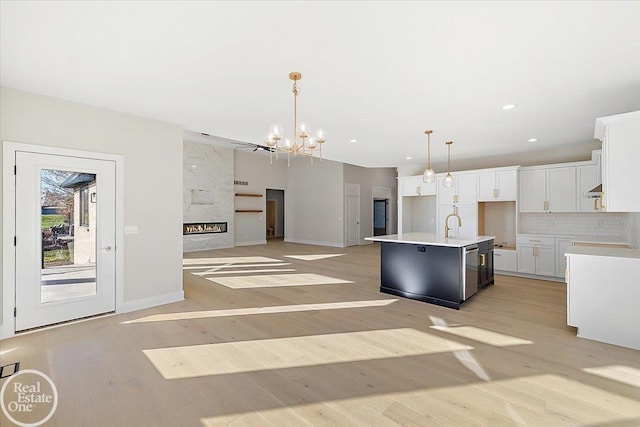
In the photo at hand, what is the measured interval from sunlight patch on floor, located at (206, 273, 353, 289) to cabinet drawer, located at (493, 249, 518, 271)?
11.1 feet

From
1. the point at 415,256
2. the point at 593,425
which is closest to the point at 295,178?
the point at 415,256

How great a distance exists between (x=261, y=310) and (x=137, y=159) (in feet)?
8.84

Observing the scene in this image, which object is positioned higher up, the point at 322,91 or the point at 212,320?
the point at 322,91

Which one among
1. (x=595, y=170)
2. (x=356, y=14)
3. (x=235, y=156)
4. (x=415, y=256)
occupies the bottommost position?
(x=415, y=256)

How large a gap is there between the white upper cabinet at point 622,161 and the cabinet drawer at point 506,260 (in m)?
3.27

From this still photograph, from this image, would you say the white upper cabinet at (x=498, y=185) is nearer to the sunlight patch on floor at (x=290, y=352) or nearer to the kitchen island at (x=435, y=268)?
the kitchen island at (x=435, y=268)

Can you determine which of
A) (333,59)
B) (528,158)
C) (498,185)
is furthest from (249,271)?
(528,158)

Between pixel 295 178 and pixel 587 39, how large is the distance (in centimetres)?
1064

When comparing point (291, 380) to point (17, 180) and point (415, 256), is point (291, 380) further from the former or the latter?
point (17, 180)

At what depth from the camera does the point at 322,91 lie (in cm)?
335

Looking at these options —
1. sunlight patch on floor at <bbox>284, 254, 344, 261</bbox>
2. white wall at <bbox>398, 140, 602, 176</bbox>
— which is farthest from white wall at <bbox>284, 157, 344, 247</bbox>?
white wall at <bbox>398, 140, 602, 176</bbox>

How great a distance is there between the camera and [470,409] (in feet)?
6.82

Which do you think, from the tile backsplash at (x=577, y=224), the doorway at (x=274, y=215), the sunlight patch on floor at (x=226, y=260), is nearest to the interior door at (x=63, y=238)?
the sunlight patch on floor at (x=226, y=260)

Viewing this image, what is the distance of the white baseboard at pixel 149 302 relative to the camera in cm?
402
